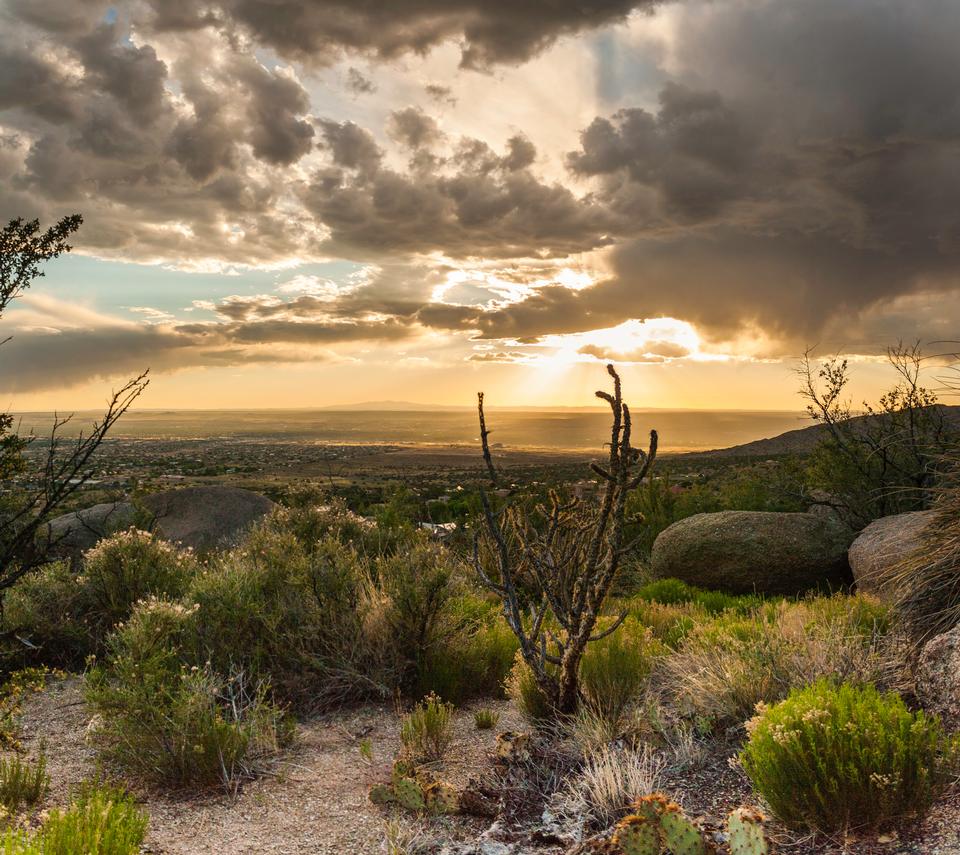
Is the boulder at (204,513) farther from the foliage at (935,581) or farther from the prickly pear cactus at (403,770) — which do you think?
the foliage at (935,581)

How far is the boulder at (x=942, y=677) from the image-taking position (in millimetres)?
4742

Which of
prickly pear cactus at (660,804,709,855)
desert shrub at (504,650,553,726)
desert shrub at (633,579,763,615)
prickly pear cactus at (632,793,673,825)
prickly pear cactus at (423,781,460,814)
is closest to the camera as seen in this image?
prickly pear cactus at (660,804,709,855)

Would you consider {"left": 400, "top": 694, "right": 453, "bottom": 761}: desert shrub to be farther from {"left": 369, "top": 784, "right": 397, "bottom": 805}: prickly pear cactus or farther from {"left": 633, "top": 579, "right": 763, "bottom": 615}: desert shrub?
{"left": 633, "top": 579, "right": 763, "bottom": 615}: desert shrub

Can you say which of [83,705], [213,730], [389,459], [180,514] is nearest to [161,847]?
[213,730]

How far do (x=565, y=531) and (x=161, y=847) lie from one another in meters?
3.79

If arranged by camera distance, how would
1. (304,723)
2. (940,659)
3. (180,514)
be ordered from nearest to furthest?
(940,659), (304,723), (180,514)

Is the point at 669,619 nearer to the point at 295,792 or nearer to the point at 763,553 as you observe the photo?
the point at 763,553

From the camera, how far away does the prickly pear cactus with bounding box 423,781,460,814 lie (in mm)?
4879

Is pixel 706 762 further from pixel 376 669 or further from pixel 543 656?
pixel 376 669

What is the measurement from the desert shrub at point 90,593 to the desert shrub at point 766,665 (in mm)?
6364

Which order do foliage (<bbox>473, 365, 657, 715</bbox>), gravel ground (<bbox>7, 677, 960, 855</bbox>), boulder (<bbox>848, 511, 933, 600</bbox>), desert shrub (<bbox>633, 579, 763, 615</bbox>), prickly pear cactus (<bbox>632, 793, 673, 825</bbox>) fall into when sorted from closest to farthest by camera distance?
prickly pear cactus (<bbox>632, 793, 673, 825</bbox>) → gravel ground (<bbox>7, 677, 960, 855</bbox>) → foliage (<bbox>473, 365, 657, 715</bbox>) → boulder (<bbox>848, 511, 933, 600</bbox>) → desert shrub (<bbox>633, 579, 763, 615</bbox>)

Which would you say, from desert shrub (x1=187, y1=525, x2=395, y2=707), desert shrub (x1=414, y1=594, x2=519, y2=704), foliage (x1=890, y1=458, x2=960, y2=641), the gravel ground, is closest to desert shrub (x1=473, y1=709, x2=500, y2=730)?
the gravel ground

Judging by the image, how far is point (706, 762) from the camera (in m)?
5.18

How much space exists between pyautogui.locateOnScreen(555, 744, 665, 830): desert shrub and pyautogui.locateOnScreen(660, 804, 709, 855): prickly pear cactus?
853mm
